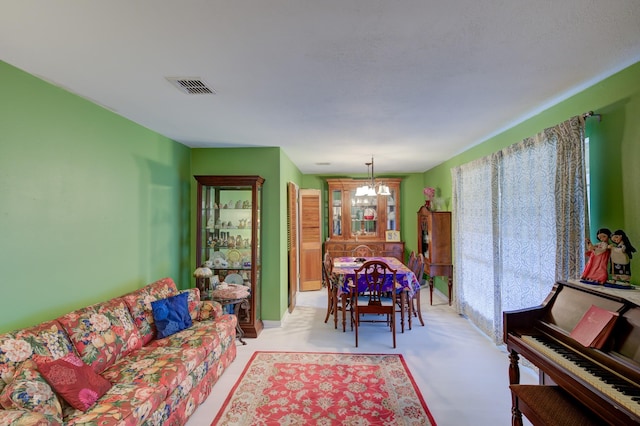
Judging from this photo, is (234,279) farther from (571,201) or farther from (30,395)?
(571,201)

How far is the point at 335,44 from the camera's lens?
64.9 inches

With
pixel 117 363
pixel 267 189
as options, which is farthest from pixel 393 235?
pixel 117 363

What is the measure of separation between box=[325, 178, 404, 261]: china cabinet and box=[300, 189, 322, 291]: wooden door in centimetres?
36

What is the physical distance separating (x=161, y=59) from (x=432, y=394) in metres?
3.30

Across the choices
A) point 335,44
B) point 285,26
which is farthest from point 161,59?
point 335,44

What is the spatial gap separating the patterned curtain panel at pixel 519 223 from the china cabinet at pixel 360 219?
1.94m

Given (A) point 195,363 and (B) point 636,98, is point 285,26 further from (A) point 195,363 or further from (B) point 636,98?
(A) point 195,363

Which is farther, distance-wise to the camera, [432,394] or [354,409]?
[432,394]

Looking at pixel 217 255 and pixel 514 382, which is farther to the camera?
pixel 217 255

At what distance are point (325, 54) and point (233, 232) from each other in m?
2.89

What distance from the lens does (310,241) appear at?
6109 mm

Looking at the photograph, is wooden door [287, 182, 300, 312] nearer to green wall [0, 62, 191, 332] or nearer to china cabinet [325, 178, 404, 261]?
china cabinet [325, 178, 404, 261]

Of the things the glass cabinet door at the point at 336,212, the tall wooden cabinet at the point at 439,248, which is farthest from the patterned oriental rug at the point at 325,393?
the glass cabinet door at the point at 336,212

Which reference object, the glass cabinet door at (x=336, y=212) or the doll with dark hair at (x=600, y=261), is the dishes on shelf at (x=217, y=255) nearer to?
the glass cabinet door at (x=336, y=212)
